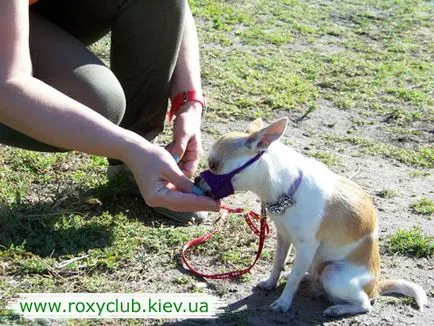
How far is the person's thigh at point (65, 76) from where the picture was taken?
324cm

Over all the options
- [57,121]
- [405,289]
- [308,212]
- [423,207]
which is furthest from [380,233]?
[57,121]

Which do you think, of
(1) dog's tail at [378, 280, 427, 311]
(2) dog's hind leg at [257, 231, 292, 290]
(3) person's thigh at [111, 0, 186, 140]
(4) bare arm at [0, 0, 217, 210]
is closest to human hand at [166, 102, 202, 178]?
(3) person's thigh at [111, 0, 186, 140]

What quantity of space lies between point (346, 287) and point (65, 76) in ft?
4.76

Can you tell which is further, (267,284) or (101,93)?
(101,93)

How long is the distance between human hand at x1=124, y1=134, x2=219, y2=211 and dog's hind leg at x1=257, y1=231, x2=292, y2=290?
67 centimetres

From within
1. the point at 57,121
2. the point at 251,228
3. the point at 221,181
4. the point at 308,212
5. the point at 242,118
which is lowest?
the point at 242,118

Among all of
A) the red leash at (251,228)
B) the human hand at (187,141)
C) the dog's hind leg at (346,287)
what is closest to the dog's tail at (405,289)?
the dog's hind leg at (346,287)

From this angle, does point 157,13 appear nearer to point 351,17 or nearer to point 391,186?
point 391,186

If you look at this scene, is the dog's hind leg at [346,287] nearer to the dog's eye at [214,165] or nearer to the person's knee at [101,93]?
the dog's eye at [214,165]

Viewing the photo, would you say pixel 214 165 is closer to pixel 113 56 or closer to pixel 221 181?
pixel 221 181

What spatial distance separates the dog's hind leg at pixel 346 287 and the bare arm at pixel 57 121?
805 millimetres

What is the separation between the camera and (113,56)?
12.2ft

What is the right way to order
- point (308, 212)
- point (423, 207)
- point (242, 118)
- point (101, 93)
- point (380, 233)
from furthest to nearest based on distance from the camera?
point (242, 118) → point (423, 207) → point (380, 233) → point (101, 93) → point (308, 212)

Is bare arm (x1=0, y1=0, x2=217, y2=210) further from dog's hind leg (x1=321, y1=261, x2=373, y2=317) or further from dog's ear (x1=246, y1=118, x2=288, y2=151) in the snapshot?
dog's hind leg (x1=321, y1=261, x2=373, y2=317)
